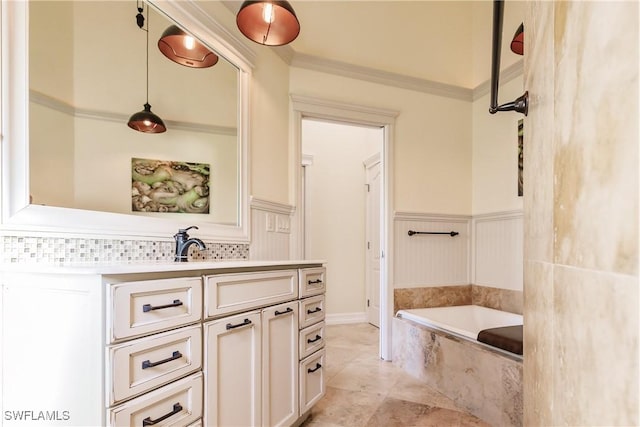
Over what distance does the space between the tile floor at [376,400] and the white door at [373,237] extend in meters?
1.17

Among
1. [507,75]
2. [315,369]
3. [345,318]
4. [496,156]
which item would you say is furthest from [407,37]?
[345,318]

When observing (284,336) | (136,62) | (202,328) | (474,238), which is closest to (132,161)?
(136,62)

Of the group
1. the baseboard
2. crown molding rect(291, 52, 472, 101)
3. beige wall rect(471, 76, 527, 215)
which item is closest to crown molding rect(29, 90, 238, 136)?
crown molding rect(291, 52, 472, 101)

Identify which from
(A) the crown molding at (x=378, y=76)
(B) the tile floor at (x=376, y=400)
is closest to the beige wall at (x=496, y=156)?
(A) the crown molding at (x=378, y=76)

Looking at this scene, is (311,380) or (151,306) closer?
(151,306)

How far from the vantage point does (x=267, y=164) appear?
244 centimetres

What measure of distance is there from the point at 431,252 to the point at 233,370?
238cm

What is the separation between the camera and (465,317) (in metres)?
3.04

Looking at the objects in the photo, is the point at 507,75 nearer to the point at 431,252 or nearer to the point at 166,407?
the point at 431,252

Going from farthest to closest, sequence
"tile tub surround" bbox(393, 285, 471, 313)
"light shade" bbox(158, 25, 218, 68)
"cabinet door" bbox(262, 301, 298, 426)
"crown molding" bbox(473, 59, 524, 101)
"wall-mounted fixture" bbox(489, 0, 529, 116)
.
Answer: "tile tub surround" bbox(393, 285, 471, 313) < "crown molding" bbox(473, 59, 524, 101) < "light shade" bbox(158, 25, 218, 68) < "cabinet door" bbox(262, 301, 298, 426) < "wall-mounted fixture" bbox(489, 0, 529, 116)

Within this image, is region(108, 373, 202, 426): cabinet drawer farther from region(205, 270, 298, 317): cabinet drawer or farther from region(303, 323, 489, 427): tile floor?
region(303, 323, 489, 427): tile floor

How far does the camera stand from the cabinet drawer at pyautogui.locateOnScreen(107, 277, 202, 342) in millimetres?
964

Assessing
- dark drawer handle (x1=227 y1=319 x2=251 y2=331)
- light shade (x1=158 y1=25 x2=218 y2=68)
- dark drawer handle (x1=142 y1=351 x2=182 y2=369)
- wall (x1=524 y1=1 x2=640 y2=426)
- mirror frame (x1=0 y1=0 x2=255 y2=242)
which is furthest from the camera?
light shade (x1=158 y1=25 x2=218 y2=68)

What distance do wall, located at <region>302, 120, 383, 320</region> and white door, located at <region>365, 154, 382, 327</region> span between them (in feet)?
0.30
